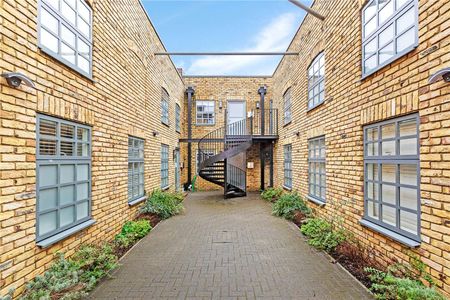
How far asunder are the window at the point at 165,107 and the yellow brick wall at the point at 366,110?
A: 5.08 meters

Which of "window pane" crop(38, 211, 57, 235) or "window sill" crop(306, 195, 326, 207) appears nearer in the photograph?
"window pane" crop(38, 211, 57, 235)

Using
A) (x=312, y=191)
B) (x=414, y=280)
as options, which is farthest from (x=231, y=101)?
(x=414, y=280)

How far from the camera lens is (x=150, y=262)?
4031mm

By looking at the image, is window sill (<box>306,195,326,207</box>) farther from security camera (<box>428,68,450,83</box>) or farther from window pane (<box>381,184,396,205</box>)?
security camera (<box>428,68,450,83</box>)

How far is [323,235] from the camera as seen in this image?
4.78 meters

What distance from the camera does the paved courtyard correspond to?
10.2 feet

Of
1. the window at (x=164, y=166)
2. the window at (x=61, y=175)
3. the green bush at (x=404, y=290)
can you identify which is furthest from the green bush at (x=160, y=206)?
the green bush at (x=404, y=290)

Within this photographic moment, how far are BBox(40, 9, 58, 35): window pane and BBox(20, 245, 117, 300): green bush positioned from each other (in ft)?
10.4

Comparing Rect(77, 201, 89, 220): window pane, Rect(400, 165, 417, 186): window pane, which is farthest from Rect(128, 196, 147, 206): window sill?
Rect(400, 165, 417, 186): window pane

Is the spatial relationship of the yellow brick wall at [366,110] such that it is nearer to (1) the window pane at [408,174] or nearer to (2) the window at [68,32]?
(1) the window pane at [408,174]

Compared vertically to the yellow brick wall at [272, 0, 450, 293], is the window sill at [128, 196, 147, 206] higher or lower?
lower

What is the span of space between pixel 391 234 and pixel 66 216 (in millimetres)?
4821

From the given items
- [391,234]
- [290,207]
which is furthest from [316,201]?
[391,234]

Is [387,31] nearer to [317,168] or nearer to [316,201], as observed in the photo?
[317,168]
